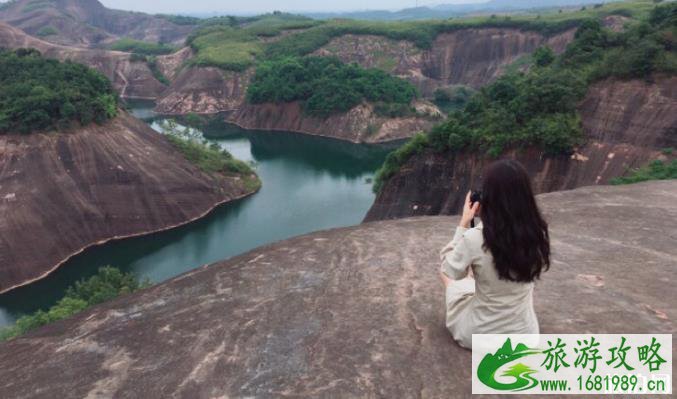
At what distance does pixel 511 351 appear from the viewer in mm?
4984

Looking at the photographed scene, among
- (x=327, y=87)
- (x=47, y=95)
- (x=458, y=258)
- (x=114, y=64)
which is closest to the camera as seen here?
(x=458, y=258)

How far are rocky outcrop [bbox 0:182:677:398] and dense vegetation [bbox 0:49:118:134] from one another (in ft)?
107

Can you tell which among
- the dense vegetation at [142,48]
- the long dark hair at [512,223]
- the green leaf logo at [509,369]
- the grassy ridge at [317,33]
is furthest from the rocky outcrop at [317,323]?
the dense vegetation at [142,48]

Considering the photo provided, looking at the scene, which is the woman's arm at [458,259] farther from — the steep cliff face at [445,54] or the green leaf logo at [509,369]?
the steep cliff face at [445,54]

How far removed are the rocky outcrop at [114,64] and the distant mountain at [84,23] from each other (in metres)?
30.9

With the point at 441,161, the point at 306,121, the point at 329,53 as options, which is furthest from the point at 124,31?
the point at 441,161

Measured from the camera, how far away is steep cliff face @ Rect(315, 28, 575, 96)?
277 feet

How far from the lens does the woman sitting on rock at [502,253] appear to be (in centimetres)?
439

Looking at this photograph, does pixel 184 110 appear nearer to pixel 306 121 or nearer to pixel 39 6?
pixel 306 121

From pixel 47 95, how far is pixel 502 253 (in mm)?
38271

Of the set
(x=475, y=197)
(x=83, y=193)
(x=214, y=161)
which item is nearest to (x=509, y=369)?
(x=475, y=197)

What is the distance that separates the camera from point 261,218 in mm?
40094

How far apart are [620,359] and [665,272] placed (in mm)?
2843

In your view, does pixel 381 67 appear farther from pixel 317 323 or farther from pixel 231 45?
pixel 317 323
